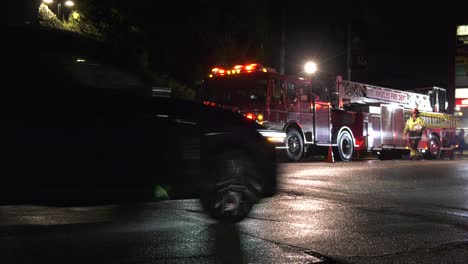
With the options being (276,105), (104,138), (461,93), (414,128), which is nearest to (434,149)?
(414,128)

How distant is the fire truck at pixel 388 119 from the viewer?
64.2ft

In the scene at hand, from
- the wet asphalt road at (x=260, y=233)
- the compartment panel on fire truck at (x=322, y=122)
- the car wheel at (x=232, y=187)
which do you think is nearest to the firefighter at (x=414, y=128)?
the compartment panel on fire truck at (x=322, y=122)

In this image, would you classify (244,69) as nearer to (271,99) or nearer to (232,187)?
(271,99)

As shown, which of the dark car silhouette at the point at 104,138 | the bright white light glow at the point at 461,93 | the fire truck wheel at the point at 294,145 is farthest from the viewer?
the bright white light glow at the point at 461,93

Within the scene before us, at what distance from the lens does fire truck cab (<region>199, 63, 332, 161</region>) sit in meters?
15.1

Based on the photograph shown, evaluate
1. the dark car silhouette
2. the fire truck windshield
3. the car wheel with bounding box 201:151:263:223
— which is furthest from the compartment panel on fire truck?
the car wheel with bounding box 201:151:263:223

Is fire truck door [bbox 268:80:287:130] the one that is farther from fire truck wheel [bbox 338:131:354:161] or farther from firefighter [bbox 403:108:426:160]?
firefighter [bbox 403:108:426:160]

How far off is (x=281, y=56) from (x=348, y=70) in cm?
598

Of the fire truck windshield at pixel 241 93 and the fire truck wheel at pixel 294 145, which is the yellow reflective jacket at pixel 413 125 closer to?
the fire truck wheel at pixel 294 145

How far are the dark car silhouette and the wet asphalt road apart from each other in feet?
1.30

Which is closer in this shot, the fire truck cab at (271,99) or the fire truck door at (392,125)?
the fire truck cab at (271,99)

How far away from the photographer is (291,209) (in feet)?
22.7

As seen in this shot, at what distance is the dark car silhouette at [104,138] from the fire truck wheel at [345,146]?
1291 centimetres

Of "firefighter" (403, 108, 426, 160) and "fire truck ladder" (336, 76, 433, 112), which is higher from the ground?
"fire truck ladder" (336, 76, 433, 112)
